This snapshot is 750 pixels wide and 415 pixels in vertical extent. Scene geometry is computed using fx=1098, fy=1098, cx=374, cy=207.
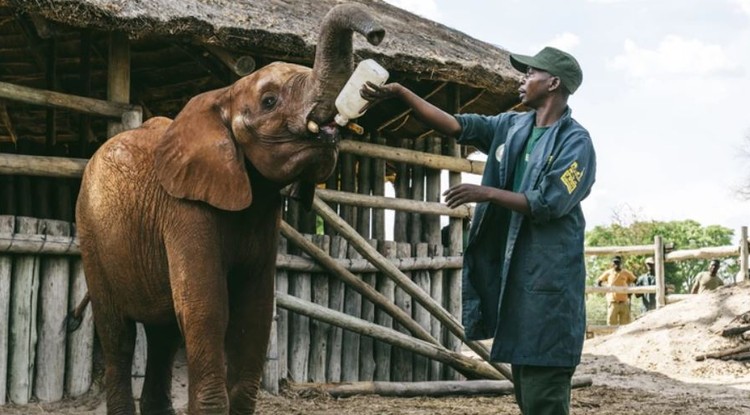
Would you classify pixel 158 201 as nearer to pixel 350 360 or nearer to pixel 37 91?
pixel 37 91

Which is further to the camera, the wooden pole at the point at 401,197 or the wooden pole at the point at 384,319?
the wooden pole at the point at 401,197

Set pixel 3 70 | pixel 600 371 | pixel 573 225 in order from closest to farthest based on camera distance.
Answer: pixel 573 225 < pixel 3 70 < pixel 600 371

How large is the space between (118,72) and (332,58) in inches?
174

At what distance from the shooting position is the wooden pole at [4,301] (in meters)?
8.08

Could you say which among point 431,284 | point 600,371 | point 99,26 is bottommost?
point 600,371

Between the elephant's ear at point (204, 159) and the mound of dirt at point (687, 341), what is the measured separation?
31.5 ft

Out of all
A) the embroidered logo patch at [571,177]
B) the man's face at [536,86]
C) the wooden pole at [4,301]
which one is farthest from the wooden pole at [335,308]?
the embroidered logo patch at [571,177]

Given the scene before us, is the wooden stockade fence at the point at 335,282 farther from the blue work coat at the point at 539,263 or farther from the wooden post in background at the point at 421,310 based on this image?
the blue work coat at the point at 539,263

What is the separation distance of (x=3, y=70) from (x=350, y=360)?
546 centimetres

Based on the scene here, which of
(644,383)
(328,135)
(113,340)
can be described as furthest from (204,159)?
(644,383)

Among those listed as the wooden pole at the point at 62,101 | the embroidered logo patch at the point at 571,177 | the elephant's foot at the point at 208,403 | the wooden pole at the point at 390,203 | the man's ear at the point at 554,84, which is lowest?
the elephant's foot at the point at 208,403

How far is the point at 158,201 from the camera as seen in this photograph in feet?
19.7

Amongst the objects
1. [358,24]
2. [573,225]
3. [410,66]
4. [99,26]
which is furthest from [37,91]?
[573,225]

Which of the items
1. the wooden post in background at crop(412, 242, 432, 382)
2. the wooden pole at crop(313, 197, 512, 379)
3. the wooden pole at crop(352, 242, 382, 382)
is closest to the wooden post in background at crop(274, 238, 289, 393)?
the wooden pole at crop(313, 197, 512, 379)
